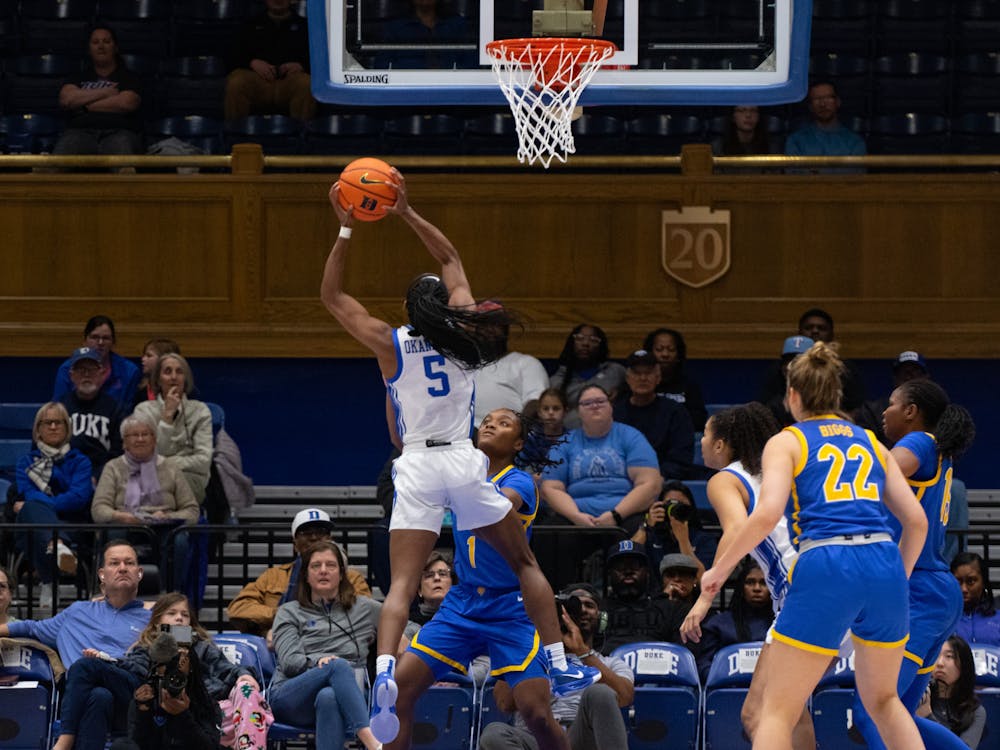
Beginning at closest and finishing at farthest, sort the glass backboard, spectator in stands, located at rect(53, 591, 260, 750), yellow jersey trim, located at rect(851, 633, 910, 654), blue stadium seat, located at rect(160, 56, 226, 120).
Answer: yellow jersey trim, located at rect(851, 633, 910, 654) < the glass backboard < spectator in stands, located at rect(53, 591, 260, 750) < blue stadium seat, located at rect(160, 56, 226, 120)

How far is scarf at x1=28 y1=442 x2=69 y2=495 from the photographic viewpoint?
37.8 ft

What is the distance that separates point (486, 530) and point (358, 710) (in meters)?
1.95

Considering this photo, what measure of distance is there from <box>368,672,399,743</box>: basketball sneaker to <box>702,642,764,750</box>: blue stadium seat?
2.75 m

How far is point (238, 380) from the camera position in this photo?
14266 mm

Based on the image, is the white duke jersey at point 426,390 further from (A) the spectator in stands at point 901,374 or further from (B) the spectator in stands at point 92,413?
(A) the spectator in stands at point 901,374

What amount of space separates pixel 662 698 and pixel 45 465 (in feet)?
14.6

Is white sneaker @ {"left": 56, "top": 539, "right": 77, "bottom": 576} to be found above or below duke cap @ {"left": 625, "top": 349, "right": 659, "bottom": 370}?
below

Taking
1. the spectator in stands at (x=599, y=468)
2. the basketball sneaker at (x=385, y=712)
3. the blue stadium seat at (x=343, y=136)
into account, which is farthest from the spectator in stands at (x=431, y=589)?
the blue stadium seat at (x=343, y=136)

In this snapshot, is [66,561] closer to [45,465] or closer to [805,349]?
[45,465]

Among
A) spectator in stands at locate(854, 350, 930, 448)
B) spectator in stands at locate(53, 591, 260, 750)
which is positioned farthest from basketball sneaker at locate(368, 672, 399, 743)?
spectator in stands at locate(854, 350, 930, 448)

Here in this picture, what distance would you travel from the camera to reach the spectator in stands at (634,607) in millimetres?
10031

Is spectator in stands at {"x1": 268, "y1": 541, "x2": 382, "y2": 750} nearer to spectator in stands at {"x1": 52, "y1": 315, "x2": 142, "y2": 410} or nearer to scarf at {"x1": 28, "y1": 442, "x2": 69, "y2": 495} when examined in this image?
scarf at {"x1": 28, "y1": 442, "x2": 69, "y2": 495}

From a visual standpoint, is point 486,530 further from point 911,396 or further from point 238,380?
point 238,380

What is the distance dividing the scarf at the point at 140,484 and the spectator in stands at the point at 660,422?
10.4 ft
